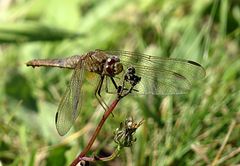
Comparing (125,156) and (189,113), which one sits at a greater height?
(189,113)

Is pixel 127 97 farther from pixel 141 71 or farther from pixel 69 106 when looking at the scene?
pixel 69 106

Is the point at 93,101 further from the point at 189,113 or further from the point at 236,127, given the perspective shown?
the point at 236,127

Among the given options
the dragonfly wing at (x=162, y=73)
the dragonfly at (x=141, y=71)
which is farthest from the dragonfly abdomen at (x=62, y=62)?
the dragonfly wing at (x=162, y=73)

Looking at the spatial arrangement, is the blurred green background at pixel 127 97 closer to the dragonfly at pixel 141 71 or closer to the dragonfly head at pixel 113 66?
the dragonfly at pixel 141 71

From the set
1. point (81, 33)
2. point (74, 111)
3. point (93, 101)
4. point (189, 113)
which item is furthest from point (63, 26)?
point (74, 111)

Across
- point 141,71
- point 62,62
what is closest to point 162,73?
point 141,71
